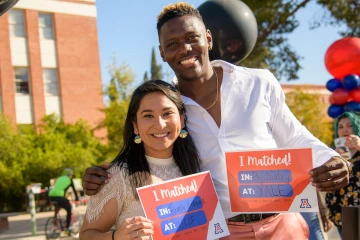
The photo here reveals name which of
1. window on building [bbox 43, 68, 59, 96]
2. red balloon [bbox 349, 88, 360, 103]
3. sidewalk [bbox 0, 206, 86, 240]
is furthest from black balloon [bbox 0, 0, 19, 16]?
window on building [bbox 43, 68, 59, 96]

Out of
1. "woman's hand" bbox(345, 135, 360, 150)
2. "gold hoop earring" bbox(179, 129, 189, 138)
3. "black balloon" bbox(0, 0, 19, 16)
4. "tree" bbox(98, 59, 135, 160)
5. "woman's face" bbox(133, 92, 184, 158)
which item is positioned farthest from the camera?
"tree" bbox(98, 59, 135, 160)

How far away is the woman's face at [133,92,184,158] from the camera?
229cm

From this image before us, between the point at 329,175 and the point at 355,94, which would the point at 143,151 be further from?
the point at 355,94

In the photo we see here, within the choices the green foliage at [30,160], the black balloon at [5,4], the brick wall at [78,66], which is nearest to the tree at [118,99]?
the green foliage at [30,160]

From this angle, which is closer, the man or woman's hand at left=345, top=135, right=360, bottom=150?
the man

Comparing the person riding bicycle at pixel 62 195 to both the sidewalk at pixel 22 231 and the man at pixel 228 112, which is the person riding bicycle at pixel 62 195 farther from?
the man at pixel 228 112

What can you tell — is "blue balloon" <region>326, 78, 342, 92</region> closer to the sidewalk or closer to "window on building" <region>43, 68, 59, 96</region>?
the sidewalk

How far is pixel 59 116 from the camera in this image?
86.2 ft

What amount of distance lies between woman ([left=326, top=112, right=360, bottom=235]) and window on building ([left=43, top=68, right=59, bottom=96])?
81.9ft

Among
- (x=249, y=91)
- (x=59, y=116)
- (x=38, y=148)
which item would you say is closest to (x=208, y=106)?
(x=249, y=91)

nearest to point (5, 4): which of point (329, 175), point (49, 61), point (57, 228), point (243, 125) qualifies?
point (243, 125)

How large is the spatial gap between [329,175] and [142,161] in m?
0.90

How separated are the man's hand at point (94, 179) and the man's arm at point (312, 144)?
963mm

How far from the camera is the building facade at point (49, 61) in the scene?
87.6 ft
